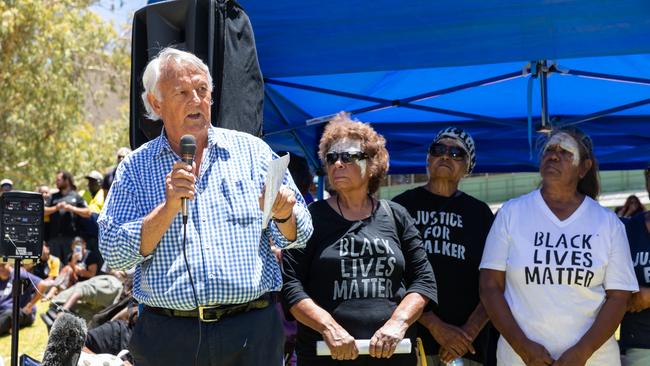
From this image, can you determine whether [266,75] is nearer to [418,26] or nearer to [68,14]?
[418,26]

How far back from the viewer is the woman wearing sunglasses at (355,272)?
11.9 feet

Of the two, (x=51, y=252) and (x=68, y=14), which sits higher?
(x=68, y=14)

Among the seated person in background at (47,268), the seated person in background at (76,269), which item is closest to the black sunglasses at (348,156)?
the seated person in background at (76,269)

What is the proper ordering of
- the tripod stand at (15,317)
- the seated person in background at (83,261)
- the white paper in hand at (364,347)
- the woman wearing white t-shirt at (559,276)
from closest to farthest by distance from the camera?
the white paper in hand at (364,347) → the woman wearing white t-shirt at (559,276) → the tripod stand at (15,317) → the seated person in background at (83,261)

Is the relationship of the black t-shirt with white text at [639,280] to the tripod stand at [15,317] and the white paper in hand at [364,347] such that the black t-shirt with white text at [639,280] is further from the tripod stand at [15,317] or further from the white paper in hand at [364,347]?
the tripod stand at [15,317]

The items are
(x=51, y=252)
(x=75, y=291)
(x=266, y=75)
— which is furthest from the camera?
(x=51, y=252)

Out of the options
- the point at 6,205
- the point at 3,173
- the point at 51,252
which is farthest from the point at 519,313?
the point at 3,173

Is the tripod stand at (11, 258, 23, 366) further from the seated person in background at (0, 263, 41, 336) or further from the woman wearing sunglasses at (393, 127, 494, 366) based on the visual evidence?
the seated person in background at (0, 263, 41, 336)

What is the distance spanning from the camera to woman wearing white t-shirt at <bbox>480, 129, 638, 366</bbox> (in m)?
3.77

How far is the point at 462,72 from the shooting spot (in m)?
5.73

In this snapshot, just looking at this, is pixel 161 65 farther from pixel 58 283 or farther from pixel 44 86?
pixel 44 86

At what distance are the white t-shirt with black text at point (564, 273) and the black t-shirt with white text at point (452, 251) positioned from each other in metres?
0.28

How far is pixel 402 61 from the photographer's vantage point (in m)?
4.03

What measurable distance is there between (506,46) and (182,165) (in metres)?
1.95
